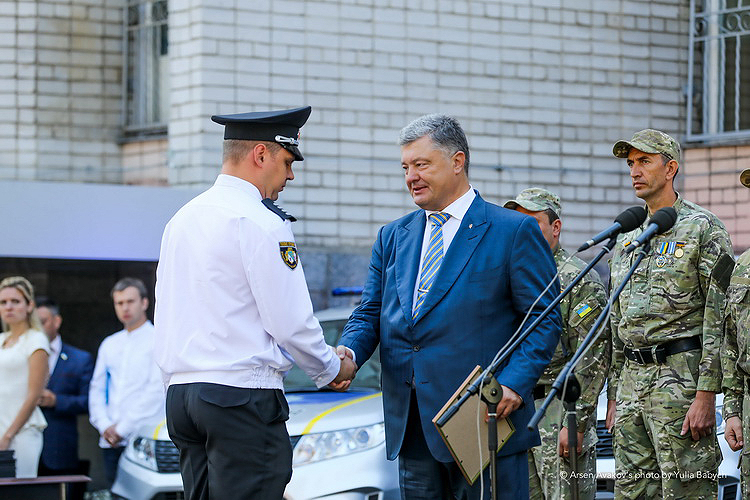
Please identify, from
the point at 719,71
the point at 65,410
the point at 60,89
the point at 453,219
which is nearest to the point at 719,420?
the point at 453,219

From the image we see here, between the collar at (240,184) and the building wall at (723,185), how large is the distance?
9.53 metres

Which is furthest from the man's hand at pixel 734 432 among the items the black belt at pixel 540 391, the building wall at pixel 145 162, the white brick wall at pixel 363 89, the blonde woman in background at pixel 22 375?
the building wall at pixel 145 162

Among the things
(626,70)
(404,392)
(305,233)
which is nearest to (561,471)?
(404,392)

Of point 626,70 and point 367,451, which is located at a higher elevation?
point 626,70

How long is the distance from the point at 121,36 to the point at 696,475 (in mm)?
10310

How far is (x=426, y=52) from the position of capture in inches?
539

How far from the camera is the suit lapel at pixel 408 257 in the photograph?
18.0 ft

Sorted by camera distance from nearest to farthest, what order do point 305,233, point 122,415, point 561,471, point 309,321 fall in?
point 309,321, point 561,471, point 122,415, point 305,233

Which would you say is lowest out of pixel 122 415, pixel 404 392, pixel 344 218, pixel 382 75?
pixel 122 415

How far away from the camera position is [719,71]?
14.4m

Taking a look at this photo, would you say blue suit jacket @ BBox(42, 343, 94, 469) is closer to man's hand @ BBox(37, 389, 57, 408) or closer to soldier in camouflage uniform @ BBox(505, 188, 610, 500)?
man's hand @ BBox(37, 389, 57, 408)

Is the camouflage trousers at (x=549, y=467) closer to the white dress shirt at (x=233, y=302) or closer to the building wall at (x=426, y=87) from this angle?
the white dress shirt at (x=233, y=302)

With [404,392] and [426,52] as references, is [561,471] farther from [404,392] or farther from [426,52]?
[426,52]

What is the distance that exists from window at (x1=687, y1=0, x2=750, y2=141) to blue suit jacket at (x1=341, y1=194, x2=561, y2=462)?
9.27 meters
